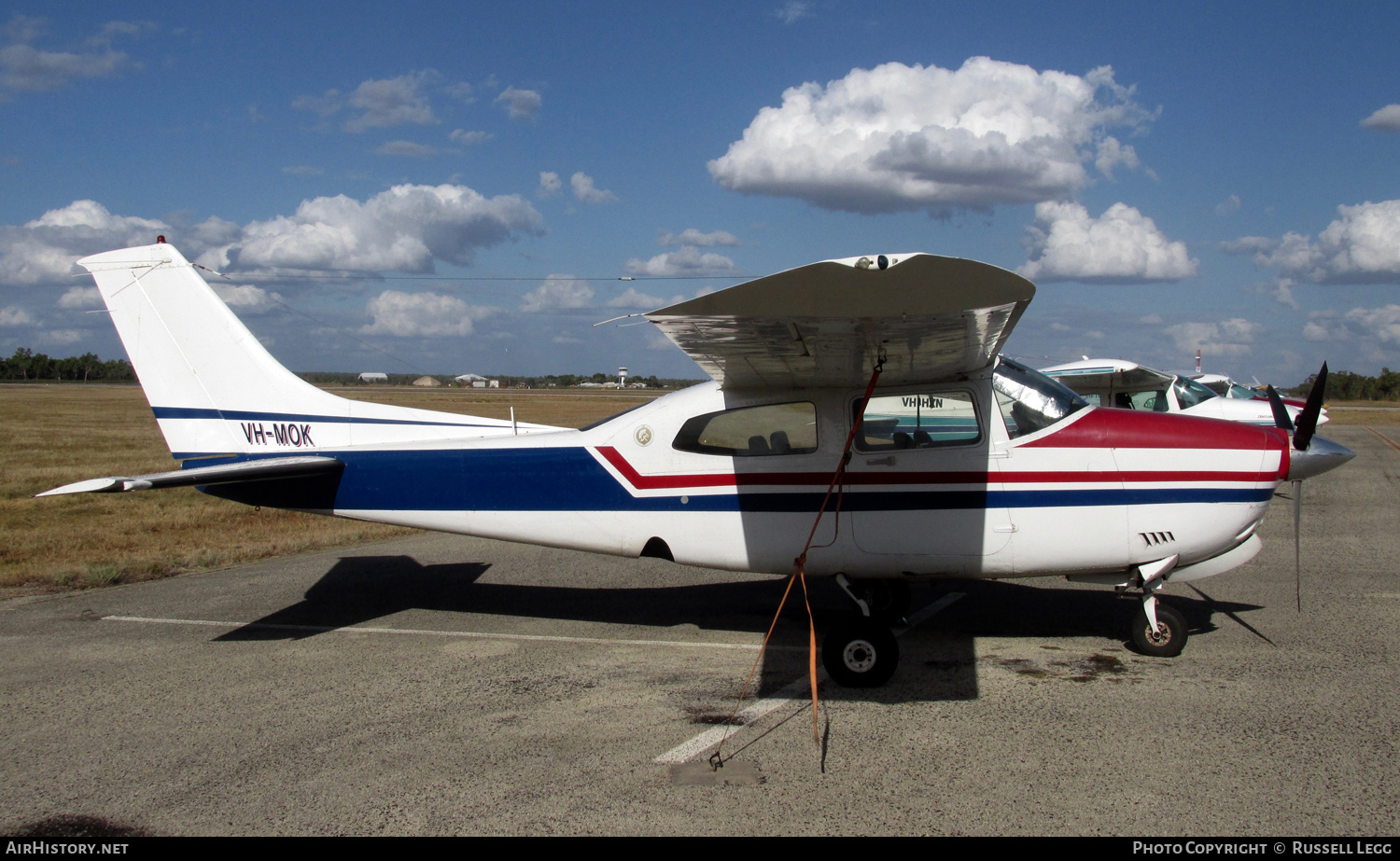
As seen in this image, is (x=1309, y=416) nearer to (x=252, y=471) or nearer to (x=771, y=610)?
(x=771, y=610)

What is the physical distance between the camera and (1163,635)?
5438 mm

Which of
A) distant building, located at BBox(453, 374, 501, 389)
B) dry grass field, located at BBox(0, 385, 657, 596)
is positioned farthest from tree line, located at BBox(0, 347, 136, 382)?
dry grass field, located at BBox(0, 385, 657, 596)

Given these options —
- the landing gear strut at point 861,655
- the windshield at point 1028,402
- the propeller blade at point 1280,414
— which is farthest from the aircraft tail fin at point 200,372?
the propeller blade at point 1280,414

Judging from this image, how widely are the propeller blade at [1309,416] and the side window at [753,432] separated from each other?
9.86 ft

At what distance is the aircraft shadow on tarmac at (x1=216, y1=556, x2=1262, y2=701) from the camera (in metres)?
5.49

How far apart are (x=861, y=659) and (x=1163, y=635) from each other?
6.69 feet

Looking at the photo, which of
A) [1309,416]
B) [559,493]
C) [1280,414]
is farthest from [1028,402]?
[559,493]

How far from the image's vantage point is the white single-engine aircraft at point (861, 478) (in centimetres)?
513

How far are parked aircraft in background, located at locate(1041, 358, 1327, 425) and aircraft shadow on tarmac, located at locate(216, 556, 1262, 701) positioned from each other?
1036 cm

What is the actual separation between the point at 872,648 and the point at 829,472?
112cm

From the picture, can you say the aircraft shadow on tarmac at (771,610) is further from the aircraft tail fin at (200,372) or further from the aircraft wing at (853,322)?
the aircraft wing at (853,322)

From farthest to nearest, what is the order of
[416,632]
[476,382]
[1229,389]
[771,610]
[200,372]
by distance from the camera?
[476,382] < [1229,389] < [771,610] < [200,372] < [416,632]

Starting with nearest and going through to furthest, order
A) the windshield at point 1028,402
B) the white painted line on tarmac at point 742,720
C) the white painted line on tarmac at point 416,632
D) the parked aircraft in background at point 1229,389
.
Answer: the white painted line on tarmac at point 742,720 < the windshield at point 1028,402 < the white painted line on tarmac at point 416,632 < the parked aircraft in background at point 1229,389

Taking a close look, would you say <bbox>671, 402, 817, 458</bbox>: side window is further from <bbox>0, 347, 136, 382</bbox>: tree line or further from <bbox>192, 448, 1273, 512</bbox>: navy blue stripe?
<bbox>0, 347, 136, 382</bbox>: tree line
